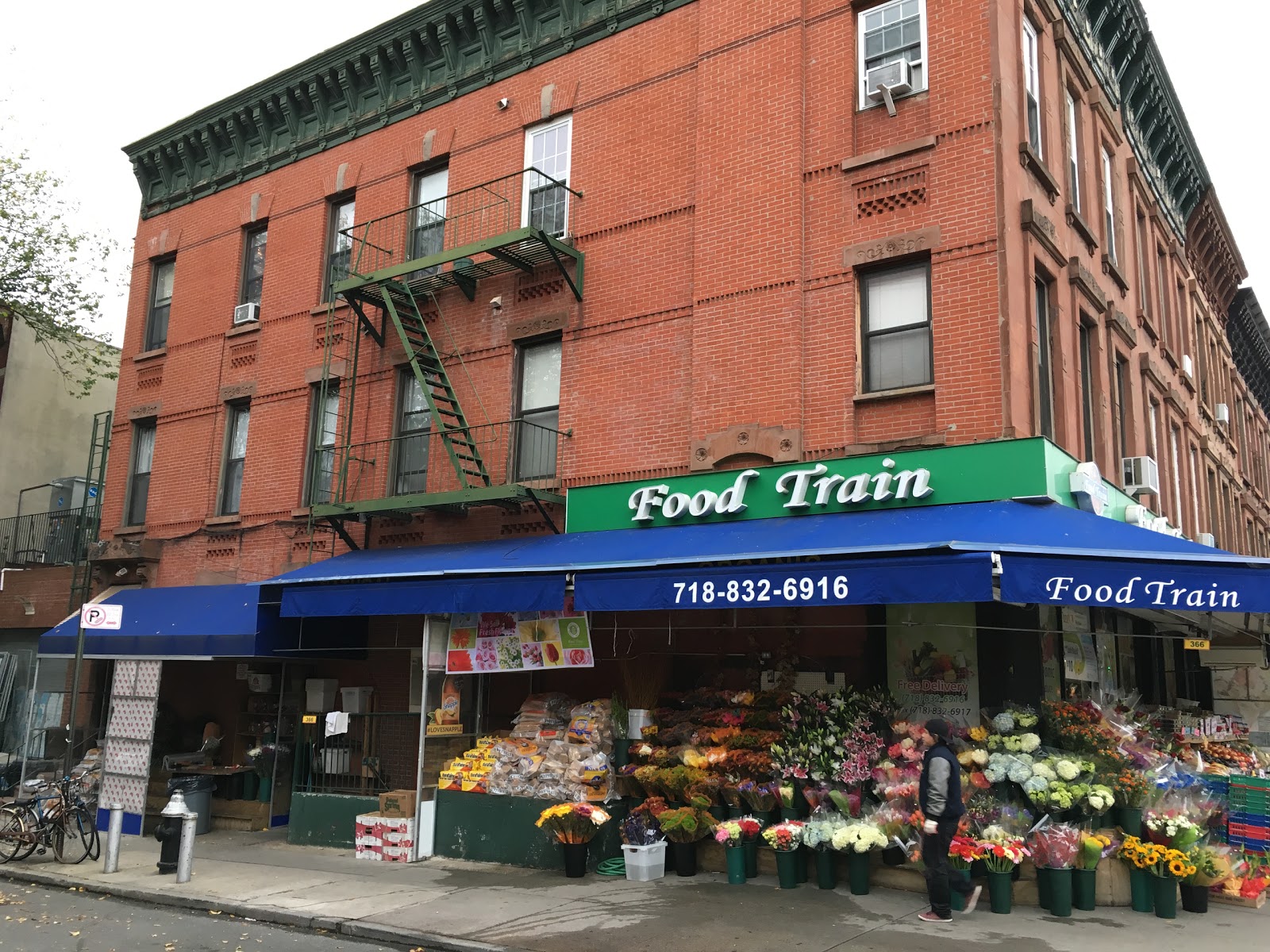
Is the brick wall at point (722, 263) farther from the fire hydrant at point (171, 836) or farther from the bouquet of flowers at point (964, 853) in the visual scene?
the fire hydrant at point (171, 836)

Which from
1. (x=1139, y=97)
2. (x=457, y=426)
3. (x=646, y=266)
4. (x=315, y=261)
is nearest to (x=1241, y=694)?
(x=1139, y=97)

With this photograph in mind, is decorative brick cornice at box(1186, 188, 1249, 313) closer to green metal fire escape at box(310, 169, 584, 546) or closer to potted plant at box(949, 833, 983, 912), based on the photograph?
green metal fire escape at box(310, 169, 584, 546)

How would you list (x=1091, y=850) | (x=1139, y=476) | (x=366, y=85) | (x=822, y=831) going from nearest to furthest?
(x=1091, y=850) → (x=822, y=831) → (x=1139, y=476) → (x=366, y=85)

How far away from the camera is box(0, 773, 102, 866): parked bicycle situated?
12938 mm

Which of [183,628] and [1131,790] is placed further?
[183,628]

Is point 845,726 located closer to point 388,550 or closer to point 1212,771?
point 1212,771

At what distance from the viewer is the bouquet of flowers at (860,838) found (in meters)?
9.64

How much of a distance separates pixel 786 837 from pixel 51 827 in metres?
9.32

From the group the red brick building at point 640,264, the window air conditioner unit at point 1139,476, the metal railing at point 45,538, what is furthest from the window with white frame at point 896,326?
the metal railing at point 45,538

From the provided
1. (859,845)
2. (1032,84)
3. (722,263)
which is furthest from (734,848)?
(1032,84)

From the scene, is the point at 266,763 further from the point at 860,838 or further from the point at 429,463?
the point at 860,838

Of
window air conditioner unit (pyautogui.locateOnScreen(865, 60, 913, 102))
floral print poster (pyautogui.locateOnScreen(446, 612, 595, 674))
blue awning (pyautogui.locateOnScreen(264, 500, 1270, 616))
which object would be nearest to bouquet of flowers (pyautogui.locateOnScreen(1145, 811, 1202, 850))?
blue awning (pyautogui.locateOnScreen(264, 500, 1270, 616))

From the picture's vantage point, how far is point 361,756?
15.8 m

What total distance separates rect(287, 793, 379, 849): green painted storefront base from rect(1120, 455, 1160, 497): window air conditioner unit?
11687mm
